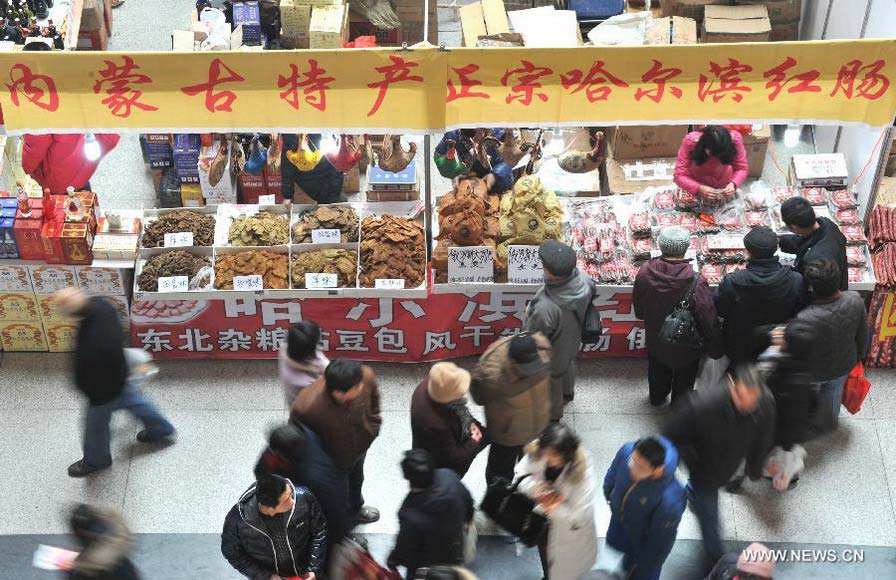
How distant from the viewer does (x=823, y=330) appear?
648 centimetres

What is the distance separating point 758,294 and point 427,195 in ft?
8.24

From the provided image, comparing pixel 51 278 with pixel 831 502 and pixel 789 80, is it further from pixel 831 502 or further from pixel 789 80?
pixel 831 502

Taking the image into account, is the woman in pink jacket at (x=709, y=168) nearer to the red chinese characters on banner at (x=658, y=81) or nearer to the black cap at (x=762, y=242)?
the red chinese characters on banner at (x=658, y=81)

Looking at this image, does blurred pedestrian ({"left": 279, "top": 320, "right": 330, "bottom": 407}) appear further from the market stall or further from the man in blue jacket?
the man in blue jacket

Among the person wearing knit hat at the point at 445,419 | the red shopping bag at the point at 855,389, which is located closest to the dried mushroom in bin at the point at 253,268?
the person wearing knit hat at the point at 445,419

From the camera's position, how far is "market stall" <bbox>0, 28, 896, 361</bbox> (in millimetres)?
6570

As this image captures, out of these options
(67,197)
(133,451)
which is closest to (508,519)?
(133,451)

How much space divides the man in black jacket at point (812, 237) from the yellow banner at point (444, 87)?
2.01ft

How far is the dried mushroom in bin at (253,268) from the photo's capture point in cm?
762

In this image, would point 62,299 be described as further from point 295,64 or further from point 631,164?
point 631,164

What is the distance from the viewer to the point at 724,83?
6695 mm

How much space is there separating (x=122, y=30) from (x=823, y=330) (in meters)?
8.89

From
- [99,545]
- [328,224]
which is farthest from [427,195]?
[99,545]

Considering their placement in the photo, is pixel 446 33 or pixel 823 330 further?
pixel 446 33
